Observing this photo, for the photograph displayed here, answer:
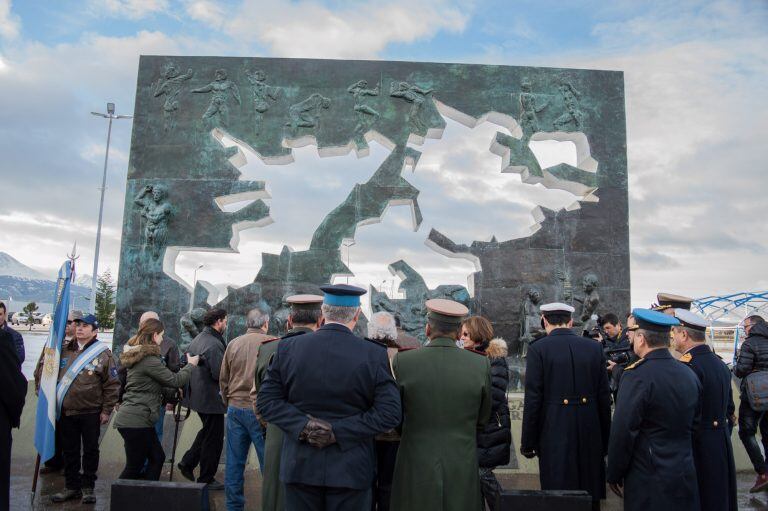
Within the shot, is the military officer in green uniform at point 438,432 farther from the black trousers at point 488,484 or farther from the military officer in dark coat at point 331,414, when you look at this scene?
the black trousers at point 488,484

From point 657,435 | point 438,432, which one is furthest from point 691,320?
point 438,432

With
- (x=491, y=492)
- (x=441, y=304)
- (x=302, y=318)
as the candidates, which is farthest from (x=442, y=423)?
(x=491, y=492)

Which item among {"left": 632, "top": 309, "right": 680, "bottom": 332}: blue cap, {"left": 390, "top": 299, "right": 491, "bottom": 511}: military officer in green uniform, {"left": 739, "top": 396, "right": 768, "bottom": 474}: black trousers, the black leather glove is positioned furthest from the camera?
{"left": 739, "top": 396, "right": 768, "bottom": 474}: black trousers

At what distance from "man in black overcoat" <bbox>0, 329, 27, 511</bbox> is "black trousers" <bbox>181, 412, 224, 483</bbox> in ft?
6.12

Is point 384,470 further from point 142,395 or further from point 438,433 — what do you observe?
point 142,395

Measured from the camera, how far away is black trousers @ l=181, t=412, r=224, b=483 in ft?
18.4

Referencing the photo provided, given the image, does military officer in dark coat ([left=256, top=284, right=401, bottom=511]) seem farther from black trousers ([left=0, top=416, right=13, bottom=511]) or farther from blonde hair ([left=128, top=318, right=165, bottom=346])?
blonde hair ([left=128, top=318, right=165, bottom=346])

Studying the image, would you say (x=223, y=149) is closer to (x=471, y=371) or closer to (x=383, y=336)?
(x=383, y=336)

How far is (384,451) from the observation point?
4082 mm

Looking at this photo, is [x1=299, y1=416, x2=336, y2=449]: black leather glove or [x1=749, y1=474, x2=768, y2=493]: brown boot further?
[x1=749, y1=474, x2=768, y2=493]: brown boot

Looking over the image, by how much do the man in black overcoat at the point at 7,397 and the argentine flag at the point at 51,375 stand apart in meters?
1.35

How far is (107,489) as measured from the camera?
5816mm

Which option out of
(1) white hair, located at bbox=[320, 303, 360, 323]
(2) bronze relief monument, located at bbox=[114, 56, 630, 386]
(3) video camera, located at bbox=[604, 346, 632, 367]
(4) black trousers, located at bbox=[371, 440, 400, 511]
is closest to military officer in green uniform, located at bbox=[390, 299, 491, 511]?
(1) white hair, located at bbox=[320, 303, 360, 323]

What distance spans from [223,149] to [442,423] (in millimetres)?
7972
